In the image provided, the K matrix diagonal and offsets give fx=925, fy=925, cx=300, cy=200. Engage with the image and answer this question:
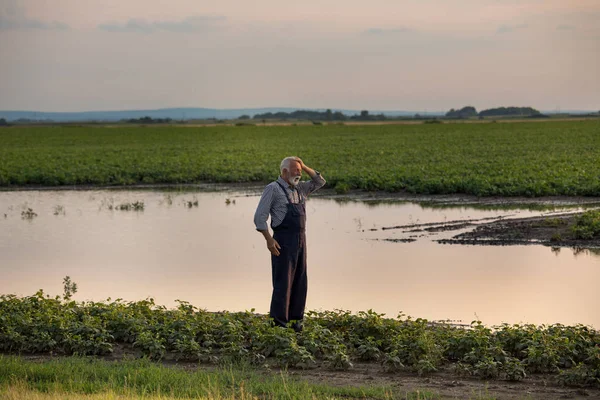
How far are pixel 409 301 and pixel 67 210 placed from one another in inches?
625

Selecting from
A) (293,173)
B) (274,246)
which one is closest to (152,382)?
(274,246)

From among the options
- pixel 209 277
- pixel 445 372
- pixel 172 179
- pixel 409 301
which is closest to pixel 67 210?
pixel 172 179

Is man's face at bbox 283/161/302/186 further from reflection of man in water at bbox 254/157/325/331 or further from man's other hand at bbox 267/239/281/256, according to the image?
man's other hand at bbox 267/239/281/256

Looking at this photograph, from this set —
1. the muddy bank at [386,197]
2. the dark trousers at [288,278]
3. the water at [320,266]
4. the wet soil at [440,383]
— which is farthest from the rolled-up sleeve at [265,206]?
the muddy bank at [386,197]

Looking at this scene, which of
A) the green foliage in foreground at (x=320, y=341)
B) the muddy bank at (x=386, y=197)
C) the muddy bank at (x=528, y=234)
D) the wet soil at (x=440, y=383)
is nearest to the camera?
the wet soil at (x=440, y=383)

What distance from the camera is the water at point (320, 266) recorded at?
13.7 metres

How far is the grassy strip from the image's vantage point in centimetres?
839

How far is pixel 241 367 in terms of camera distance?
991cm

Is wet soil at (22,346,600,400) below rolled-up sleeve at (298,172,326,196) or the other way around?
below

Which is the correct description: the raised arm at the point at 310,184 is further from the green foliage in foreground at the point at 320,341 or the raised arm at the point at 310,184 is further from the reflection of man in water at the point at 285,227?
the green foliage in foreground at the point at 320,341

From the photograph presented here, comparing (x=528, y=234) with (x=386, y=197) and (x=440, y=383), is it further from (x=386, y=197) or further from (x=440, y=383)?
(x=440, y=383)

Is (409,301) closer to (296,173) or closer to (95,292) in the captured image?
(296,173)

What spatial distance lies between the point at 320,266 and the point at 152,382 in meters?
8.16

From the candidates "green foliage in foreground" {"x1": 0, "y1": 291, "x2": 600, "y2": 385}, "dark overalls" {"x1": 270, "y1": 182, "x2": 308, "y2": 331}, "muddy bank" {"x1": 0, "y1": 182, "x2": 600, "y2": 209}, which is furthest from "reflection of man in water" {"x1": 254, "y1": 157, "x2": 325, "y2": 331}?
"muddy bank" {"x1": 0, "y1": 182, "x2": 600, "y2": 209}
